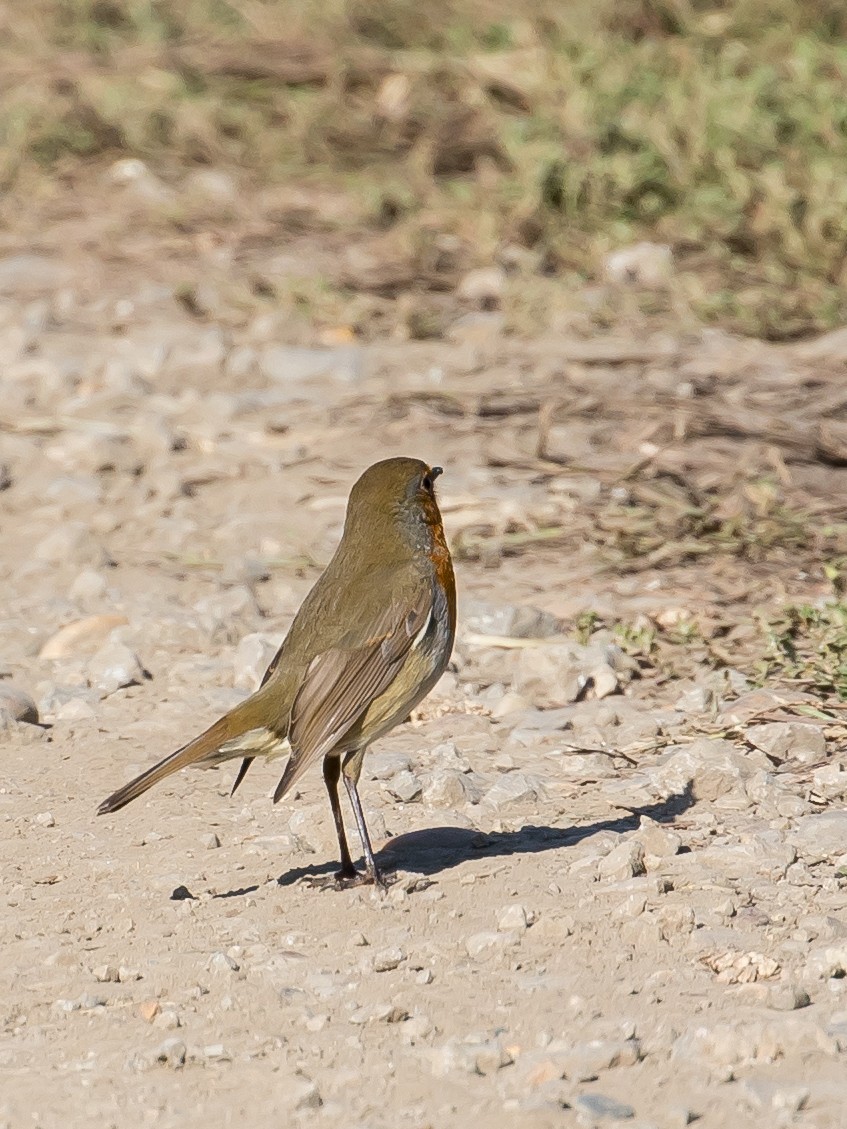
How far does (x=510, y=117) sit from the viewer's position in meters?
12.1

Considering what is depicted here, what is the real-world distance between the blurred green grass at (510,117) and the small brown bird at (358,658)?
4.63 m

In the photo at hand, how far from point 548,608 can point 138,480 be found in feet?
8.28

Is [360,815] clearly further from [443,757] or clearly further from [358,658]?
[443,757]

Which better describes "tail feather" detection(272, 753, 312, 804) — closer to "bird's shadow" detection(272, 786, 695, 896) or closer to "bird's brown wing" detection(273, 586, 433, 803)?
"bird's brown wing" detection(273, 586, 433, 803)

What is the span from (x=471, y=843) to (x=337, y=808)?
411 mm

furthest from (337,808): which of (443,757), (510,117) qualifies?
(510,117)

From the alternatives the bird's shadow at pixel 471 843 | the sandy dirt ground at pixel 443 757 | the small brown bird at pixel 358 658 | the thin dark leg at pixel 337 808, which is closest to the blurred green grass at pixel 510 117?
the sandy dirt ground at pixel 443 757

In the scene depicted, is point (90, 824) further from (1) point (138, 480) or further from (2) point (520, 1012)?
(1) point (138, 480)

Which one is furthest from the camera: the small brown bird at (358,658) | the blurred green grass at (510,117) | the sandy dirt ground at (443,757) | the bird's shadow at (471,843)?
the blurred green grass at (510,117)

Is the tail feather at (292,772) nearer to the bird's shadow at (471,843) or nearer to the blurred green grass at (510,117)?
→ the bird's shadow at (471,843)

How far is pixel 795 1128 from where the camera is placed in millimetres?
3711

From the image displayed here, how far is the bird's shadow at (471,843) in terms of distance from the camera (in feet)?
17.8

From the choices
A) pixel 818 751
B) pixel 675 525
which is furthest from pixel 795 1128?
pixel 675 525

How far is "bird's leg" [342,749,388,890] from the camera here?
5.18 metres
